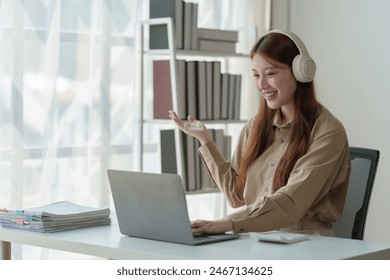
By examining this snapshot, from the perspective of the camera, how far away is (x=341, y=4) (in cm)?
464

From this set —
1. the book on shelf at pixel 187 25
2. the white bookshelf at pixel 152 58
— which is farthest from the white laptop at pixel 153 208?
the book on shelf at pixel 187 25

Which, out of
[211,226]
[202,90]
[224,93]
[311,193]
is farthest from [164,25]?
[211,226]

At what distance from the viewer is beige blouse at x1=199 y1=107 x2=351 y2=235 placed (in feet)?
7.79

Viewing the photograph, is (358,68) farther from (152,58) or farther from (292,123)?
(292,123)

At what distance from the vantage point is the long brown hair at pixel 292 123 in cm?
261

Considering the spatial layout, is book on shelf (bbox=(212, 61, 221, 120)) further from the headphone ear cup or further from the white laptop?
the white laptop

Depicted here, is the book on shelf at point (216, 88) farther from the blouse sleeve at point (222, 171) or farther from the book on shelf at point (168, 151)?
the blouse sleeve at point (222, 171)

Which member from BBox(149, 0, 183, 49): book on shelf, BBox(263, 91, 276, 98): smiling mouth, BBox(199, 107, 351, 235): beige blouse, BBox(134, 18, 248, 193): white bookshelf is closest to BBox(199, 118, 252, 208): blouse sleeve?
BBox(199, 107, 351, 235): beige blouse

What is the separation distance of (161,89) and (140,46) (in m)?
0.25

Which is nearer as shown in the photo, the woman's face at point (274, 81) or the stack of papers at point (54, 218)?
the stack of papers at point (54, 218)

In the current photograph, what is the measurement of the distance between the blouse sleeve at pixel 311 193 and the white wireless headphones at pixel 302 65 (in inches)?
8.0

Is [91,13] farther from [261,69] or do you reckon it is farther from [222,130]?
[261,69]

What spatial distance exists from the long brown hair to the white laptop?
476 mm
